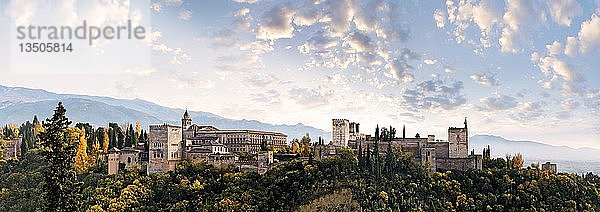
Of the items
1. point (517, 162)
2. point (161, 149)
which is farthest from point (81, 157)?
point (517, 162)

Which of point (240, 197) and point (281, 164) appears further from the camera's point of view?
point (281, 164)

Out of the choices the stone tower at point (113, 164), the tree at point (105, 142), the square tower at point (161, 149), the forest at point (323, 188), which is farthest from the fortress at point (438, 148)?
the tree at point (105, 142)

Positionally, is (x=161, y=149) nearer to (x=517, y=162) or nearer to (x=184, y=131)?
(x=184, y=131)

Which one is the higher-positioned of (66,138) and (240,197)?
(66,138)

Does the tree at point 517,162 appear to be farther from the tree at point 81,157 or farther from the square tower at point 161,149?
the tree at point 81,157

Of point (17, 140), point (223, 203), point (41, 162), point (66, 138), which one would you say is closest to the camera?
point (66, 138)

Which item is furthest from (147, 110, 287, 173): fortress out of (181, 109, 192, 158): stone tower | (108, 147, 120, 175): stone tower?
(108, 147, 120, 175): stone tower

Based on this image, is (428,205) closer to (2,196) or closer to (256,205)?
(256,205)

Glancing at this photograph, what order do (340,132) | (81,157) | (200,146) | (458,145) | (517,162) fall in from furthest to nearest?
(517,162) → (340,132) → (81,157) → (458,145) → (200,146)

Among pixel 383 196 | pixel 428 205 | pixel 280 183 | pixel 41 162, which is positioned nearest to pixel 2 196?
pixel 41 162
